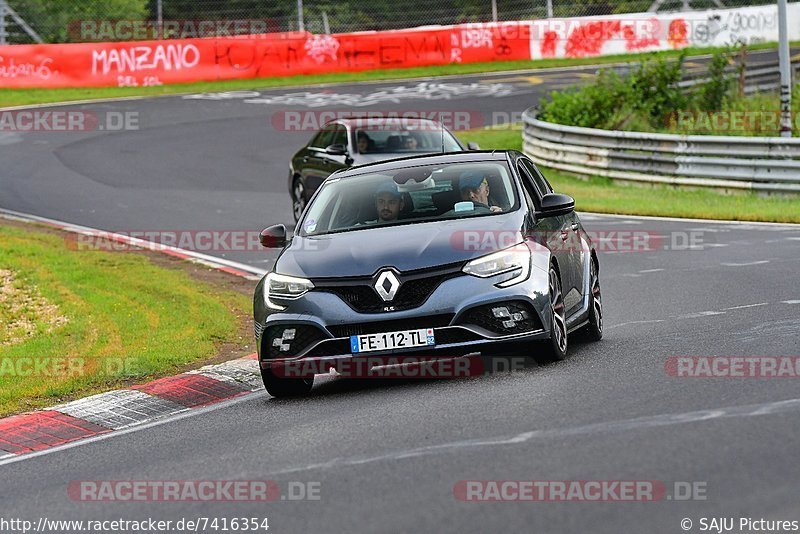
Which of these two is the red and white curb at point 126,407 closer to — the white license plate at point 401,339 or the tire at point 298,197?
the white license plate at point 401,339

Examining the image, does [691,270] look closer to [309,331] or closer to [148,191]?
[309,331]

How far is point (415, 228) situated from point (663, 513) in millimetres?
4281

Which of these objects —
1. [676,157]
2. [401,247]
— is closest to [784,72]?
[676,157]

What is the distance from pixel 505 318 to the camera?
9039 mm

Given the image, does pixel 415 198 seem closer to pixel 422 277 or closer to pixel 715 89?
pixel 422 277

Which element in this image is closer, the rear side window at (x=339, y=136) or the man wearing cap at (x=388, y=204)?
the man wearing cap at (x=388, y=204)

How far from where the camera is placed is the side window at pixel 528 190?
33.9 feet

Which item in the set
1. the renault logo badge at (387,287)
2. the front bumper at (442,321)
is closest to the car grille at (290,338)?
the front bumper at (442,321)

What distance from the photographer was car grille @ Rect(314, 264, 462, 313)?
8.98 meters

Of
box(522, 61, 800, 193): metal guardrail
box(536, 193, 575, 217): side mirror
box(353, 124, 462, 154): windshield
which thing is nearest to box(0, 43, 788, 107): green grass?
box(522, 61, 800, 193): metal guardrail

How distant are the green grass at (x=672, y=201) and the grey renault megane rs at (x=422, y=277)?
10721 mm

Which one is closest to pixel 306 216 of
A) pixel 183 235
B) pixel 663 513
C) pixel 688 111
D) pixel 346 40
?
pixel 663 513

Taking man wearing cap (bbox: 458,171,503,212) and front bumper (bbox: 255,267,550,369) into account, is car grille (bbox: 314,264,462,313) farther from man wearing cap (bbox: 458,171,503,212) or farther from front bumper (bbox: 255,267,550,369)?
man wearing cap (bbox: 458,171,503,212)

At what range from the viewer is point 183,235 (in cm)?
2045
